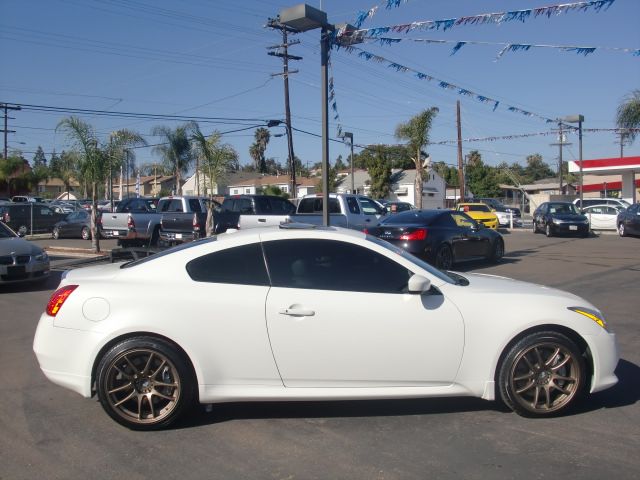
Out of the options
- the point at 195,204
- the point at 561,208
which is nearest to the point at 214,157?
the point at 195,204

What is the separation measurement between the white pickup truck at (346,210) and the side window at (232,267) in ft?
38.4

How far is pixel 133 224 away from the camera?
1898cm

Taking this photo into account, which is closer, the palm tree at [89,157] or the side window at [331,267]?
the side window at [331,267]

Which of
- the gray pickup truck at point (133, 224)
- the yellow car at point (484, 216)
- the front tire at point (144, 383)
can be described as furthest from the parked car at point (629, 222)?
the front tire at point (144, 383)

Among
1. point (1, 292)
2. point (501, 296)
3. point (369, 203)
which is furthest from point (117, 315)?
point (369, 203)

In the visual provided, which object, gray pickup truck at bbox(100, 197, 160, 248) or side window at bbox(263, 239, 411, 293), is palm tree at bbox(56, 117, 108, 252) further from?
side window at bbox(263, 239, 411, 293)

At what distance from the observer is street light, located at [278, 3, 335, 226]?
10961 millimetres

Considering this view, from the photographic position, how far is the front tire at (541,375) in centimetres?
475

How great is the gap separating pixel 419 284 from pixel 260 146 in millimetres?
81076

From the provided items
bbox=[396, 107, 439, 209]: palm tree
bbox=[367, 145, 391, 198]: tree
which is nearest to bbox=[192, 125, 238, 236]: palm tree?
bbox=[396, 107, 439, 209]: palm tree

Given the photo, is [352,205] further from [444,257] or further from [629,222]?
[629,222]

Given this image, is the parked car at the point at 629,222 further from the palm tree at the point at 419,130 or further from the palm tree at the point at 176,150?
the palm tree at the point at 176,150

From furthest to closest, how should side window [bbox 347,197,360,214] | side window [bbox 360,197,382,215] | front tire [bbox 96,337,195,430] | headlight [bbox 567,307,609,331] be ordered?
side window [bbox 360,197,382,215] < side window [bbox 347,197,360,214] < headlight [bbox 567,307,609,331] < front tire [bbox 96,337,195,430]

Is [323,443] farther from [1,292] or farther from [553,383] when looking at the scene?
[1,292]
